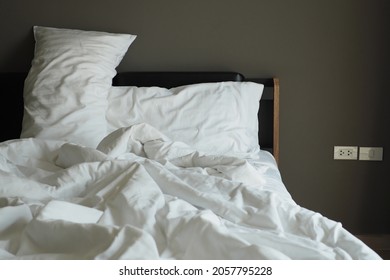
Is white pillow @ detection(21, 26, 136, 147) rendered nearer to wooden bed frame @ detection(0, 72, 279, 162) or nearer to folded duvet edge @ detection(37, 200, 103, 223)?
wooden bed frame @ detection(0, 72, 279, 162)

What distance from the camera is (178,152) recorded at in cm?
215

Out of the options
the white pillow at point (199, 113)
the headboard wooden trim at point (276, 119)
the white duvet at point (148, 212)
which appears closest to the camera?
the white duvet at point (148, 212)

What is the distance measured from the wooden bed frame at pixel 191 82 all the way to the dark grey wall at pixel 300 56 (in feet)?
0.24

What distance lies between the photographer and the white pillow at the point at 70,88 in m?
2.39

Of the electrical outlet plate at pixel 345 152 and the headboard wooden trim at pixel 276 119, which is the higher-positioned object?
the headboard wooden trim at pixel 276 119

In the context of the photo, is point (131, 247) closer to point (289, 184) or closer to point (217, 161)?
point (217, 161)

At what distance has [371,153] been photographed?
2695 mm

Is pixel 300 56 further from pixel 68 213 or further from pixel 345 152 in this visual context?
pixel 68 213

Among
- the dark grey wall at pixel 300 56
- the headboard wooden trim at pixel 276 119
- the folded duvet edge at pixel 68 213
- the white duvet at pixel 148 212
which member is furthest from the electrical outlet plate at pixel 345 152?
the folded duvet edge at pixel 68 213

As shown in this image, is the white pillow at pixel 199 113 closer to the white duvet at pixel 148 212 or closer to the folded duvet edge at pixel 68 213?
the white duvet at pixel 148 212

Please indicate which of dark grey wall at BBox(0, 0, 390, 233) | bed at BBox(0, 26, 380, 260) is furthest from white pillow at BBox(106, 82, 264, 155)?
dark grey wall at BBox(0, 0, 390, 233)

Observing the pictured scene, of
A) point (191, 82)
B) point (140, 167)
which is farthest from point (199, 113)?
point (140, 167)

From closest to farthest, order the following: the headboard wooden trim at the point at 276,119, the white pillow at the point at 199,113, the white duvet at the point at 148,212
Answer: the white duvet at the point at 148,212 → the white pillow at the point at 199,113 → the headboard wooden trim at the point at 276,119

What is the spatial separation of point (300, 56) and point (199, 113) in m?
0.65
